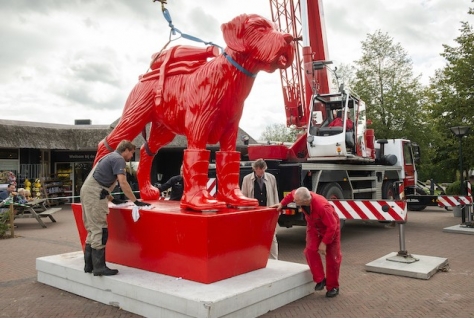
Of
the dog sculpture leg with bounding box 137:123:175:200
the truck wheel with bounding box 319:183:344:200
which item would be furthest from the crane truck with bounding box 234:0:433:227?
the dog sculpture leg with bounding box 137:123:175:200

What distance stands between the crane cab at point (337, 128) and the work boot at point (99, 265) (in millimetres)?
5639

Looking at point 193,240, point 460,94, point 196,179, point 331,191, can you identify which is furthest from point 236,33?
point 460,94

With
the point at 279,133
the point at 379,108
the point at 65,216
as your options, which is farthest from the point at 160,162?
the point at 279,133

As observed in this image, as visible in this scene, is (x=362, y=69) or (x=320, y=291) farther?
(x=362, y=69)

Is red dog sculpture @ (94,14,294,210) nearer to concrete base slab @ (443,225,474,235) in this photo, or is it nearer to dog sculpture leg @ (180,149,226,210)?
dog sculpture leg @ (180,149,226,210)

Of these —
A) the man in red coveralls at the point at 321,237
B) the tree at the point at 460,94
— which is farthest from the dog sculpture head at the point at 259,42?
the tree at the point at 460,94

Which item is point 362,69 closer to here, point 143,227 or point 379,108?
point 379,108

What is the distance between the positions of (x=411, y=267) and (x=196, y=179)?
338 cm

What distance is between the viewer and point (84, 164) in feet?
62.7

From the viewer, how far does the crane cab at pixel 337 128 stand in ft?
28.5

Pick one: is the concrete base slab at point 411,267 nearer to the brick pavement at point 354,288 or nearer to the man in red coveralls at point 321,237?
the brick pavement at point 354,288

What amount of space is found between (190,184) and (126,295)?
1.20 m

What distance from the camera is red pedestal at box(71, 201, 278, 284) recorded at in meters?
3.78

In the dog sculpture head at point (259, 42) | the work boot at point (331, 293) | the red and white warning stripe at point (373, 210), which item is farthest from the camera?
the red and white warning stripe at point (373, 210)
